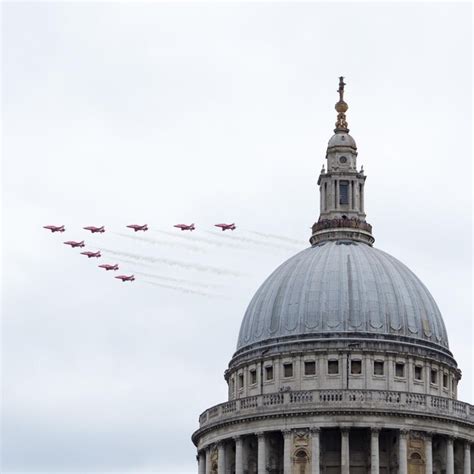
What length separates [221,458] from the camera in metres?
153

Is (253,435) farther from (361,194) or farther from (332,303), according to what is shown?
(361,194)

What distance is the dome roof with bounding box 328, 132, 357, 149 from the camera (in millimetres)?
164750

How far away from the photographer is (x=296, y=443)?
14812 cm

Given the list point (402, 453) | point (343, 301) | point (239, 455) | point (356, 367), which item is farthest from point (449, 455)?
point (239, 455)

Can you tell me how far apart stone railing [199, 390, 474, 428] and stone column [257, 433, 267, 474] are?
1.84 m

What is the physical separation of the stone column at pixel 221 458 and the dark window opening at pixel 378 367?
1265cm

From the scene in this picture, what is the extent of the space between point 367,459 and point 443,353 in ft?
43.2

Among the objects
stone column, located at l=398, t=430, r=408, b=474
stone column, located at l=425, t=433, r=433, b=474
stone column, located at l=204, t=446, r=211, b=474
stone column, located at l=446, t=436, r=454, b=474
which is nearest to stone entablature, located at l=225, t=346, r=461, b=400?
stone column, located at l=425, t=433, r=433, b=474

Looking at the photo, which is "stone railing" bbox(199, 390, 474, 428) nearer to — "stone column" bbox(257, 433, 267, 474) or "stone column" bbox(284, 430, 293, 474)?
"stone column" bbox(284, 430, 293, 474)

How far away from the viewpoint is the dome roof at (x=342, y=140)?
541 ft

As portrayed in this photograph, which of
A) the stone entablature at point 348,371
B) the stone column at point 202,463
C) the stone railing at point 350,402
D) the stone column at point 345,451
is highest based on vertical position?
the stone entablature at point 348,371

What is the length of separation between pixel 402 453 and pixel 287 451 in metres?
8.19

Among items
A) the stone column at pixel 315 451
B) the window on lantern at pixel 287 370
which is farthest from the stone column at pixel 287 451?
the window on lantern at pixel 287 370

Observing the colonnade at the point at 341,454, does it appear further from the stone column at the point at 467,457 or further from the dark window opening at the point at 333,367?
the dark window opening at the point at 333,367
